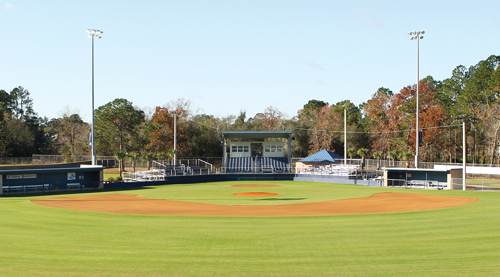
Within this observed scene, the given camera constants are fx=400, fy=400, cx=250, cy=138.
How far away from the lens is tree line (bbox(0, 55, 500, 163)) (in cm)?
7125

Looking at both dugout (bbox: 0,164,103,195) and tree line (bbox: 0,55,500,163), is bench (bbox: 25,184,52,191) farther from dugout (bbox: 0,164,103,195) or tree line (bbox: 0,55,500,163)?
tree line (bbox: 0,55,500,163)

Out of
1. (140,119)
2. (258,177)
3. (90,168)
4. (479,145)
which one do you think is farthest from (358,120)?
(90,168)

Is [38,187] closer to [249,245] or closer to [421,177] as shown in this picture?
[249,245]

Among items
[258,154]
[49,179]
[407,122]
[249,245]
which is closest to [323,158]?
[258,154]

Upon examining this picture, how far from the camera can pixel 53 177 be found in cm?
3816

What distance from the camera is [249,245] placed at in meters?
13.9

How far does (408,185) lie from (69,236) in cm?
3616

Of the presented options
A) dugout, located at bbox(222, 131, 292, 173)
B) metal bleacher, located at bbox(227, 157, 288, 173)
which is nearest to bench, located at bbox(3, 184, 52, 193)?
dugout, located at bbox(222, 131, 292, 173)

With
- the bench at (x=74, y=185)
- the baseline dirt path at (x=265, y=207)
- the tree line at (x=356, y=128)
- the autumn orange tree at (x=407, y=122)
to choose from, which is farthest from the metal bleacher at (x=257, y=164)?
the baseline dirt path at (x=265, y=207)

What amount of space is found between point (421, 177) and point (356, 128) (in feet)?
137

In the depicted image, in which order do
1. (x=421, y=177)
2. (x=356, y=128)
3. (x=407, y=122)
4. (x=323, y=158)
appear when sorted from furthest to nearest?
(x=356, y=128)
(x=407, y=122)
(x=323, y=158)
(x=421, y=177)

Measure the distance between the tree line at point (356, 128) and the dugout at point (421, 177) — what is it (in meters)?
23.1

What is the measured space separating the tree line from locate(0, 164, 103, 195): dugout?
85.0 ft

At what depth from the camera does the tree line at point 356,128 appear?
71.2 meters
